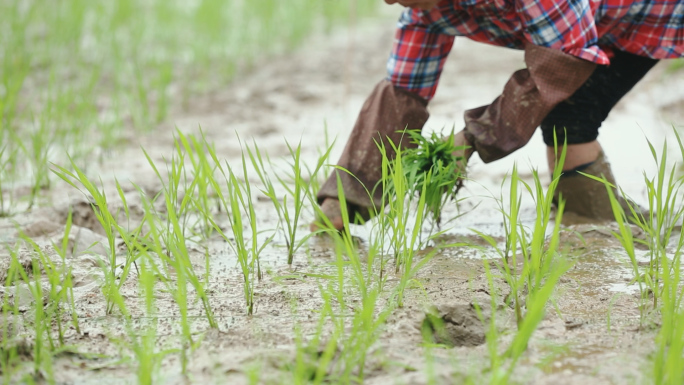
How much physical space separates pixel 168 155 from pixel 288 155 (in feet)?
1.56

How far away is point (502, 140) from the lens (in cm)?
193

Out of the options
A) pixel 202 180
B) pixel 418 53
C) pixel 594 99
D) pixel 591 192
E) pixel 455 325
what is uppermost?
pixel 418 53

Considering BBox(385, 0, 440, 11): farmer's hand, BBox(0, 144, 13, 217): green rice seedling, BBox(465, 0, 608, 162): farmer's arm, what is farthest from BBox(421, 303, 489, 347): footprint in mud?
BBox(0, 144, 13, 217): green rice seedling

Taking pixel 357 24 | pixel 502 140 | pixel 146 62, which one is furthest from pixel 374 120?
pixel 357 24

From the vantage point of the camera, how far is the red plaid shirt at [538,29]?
1815 mm

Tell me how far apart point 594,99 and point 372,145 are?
2.06 feet

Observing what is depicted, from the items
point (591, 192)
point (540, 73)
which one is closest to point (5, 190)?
point (540, 73)

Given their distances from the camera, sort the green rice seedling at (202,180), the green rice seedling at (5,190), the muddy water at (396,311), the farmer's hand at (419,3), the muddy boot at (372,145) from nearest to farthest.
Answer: the muddy water at (396,311)
the green rice seedling at (202,180)
the farmer's hand at (419,3)
the muddy boot at (372,145)
the green rice seedling at (5,190)

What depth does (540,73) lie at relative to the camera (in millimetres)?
1859

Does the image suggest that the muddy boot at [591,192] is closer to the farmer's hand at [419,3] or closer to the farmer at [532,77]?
the farmer at [532,77]

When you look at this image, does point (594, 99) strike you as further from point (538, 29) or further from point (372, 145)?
point (372, 145)

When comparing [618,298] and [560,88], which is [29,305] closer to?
[618,298]

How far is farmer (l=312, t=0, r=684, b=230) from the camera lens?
1838 mm

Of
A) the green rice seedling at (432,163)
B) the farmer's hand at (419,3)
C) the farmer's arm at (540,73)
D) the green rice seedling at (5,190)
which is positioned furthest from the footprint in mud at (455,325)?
the green rice seedling at (5,190)
